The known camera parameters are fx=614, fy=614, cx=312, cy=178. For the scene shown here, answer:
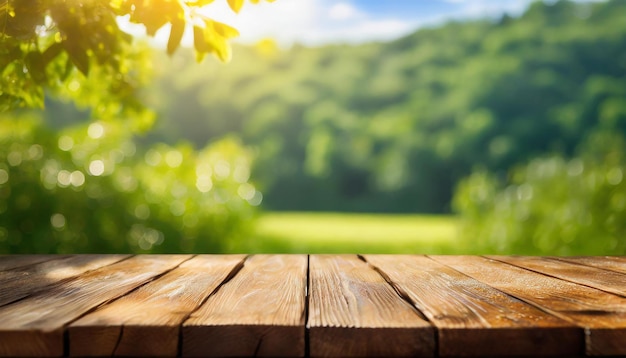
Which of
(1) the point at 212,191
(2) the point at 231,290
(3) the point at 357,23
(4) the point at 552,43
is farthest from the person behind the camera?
(3) the point at 357,23

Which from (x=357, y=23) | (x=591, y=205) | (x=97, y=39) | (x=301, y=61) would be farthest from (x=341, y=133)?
(x=97, y=39)

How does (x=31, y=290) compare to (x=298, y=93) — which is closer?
(x=31, y=290)

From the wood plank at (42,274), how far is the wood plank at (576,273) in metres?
1.32

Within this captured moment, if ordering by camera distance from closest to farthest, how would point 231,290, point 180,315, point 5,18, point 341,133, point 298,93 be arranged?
point 180,315
point 231,290
point 5,18
point 341,133
point 298,93

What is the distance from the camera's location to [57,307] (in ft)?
3.95

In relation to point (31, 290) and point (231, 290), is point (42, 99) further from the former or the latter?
point (231, 290)

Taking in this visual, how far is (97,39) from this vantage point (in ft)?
7.23

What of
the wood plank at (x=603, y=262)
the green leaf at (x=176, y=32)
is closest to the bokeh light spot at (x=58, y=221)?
the green leaf at (x=176, y=32)

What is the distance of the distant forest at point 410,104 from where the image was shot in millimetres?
22703

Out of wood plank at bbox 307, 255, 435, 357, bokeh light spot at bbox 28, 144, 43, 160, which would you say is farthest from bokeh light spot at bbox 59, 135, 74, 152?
wood plank at bbox 307, 255, 435, 357

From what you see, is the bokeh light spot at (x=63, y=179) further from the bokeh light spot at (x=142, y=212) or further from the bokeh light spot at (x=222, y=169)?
the bokeh light spot at (x=222, y=169)

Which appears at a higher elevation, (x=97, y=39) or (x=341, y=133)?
(x=341, y=133)

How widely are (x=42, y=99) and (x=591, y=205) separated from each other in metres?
5.05

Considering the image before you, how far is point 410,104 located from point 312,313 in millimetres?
26063
